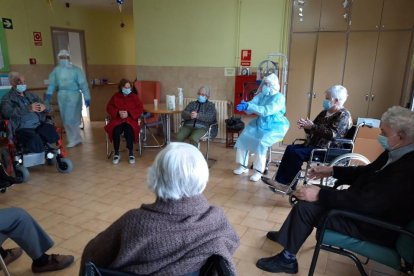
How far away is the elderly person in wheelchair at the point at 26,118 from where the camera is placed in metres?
3.35

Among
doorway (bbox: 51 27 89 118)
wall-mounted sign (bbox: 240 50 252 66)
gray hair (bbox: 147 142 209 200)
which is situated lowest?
gray hair (bbox: 147 142 209 200)

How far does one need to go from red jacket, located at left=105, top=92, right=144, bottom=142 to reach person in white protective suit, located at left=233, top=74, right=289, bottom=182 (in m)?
1.47

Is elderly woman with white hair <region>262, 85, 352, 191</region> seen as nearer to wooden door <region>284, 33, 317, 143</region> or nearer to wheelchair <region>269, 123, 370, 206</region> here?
wheelchair <region>269, 123, 370, 206</region>

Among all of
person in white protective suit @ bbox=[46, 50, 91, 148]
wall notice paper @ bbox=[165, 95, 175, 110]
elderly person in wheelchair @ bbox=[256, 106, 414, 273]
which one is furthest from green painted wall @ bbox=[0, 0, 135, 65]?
elderly person in wheelchair @ bbox=[256, 106, 414, 273]

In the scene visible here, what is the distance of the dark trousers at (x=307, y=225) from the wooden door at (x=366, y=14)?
337 centimetres

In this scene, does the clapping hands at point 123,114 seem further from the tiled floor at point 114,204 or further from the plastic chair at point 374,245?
the plastic chair at point 374,245

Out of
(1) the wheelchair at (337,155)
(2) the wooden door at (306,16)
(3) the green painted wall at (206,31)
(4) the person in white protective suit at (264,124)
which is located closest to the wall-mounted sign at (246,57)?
(3) the green painted wall at (206,31)

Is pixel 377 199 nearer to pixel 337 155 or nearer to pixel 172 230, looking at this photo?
pixel 172 230

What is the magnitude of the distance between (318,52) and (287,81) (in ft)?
1.92

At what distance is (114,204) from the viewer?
2852 millimetres

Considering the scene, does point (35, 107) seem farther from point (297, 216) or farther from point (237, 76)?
point (297, 216)

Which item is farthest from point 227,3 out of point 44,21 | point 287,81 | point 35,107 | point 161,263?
point 161,263

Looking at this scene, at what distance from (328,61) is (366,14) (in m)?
0.75

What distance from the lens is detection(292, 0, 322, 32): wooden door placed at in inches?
167
